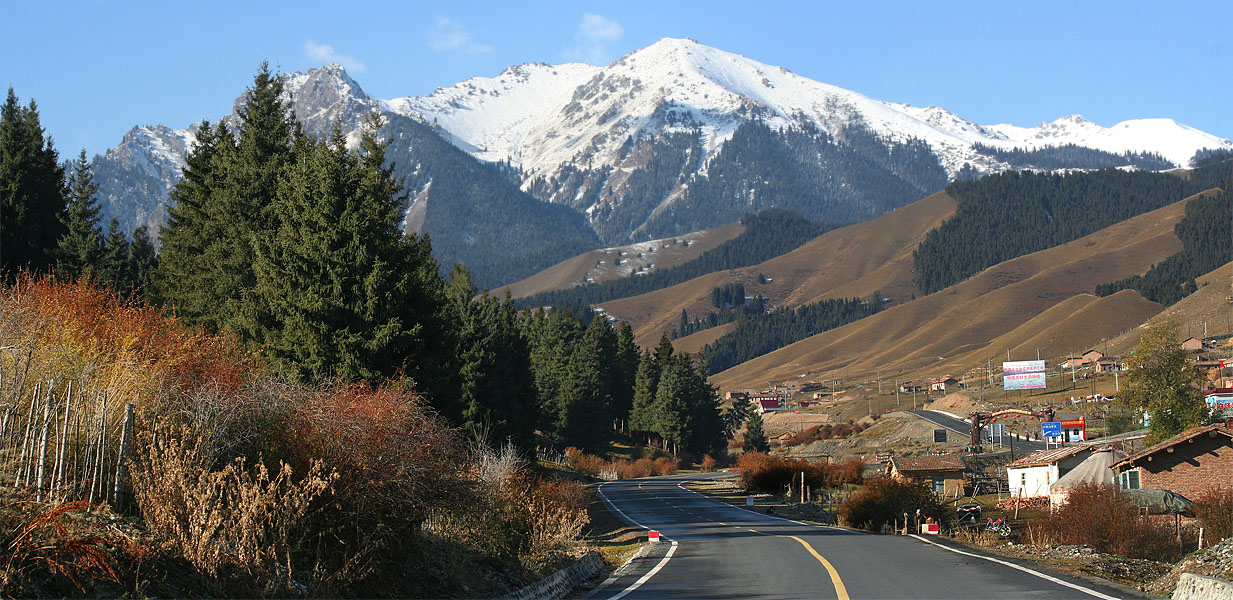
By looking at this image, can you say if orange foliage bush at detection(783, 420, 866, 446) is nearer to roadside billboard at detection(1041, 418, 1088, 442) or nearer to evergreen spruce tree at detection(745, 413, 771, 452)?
evergreen spruce tree at detection(745, 413, 771, 452)

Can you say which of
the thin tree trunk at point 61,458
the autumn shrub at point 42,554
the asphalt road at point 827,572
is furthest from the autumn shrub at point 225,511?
the asphalt road at point 827,572

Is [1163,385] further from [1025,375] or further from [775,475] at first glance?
[1025,375]

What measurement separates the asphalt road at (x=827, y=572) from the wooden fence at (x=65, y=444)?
261 inches

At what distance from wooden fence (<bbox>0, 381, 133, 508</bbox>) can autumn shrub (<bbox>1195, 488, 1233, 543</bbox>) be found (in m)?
29.9

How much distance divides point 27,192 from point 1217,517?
44.8 metres

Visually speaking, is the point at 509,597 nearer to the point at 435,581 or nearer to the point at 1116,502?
the point at 435,581

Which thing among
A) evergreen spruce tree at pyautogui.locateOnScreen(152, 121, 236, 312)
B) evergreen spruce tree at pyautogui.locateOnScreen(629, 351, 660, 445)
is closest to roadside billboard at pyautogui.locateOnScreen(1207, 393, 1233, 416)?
evergreen spruce tree at pyautogui.locateOnScreen(629, 351, 660, 445)

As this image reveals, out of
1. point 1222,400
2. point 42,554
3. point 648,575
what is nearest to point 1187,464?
point 648,575

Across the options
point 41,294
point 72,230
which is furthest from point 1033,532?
point 72,230

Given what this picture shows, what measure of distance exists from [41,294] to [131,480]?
185 inches

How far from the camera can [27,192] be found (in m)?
42.5

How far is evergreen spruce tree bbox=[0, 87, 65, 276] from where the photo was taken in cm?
4034

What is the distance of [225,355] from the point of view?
13953mm

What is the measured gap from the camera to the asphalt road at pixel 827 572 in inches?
543
